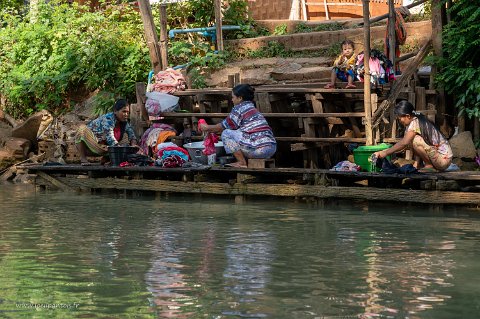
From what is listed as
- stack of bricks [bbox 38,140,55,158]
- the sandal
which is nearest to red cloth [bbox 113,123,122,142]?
stack of bricks [bbox 38,140,55,158]

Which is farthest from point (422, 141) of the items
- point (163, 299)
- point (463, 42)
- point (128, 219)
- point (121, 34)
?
point (121, 34)

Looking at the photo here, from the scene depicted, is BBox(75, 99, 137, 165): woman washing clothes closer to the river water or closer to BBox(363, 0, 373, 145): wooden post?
the river water

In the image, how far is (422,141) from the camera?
1192cm

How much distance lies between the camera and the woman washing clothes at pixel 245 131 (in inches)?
508

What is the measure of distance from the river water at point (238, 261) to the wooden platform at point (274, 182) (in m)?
0.21

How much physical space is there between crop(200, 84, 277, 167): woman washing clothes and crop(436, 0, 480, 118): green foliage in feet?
9.68

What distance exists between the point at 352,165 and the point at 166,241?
373 cm

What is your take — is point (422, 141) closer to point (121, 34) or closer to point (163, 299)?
point (163, 299)

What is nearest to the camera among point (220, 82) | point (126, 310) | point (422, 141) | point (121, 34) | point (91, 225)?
point (126, 310)

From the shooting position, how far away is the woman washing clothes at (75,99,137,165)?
14.4 meters

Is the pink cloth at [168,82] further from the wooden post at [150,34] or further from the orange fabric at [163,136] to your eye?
the wooden post at [150,34]

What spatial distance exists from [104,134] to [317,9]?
8.40 metres

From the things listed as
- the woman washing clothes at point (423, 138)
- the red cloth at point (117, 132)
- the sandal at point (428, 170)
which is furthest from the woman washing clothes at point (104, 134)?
the sandal at point (428, 170)

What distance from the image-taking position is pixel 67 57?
1973 centimetres
